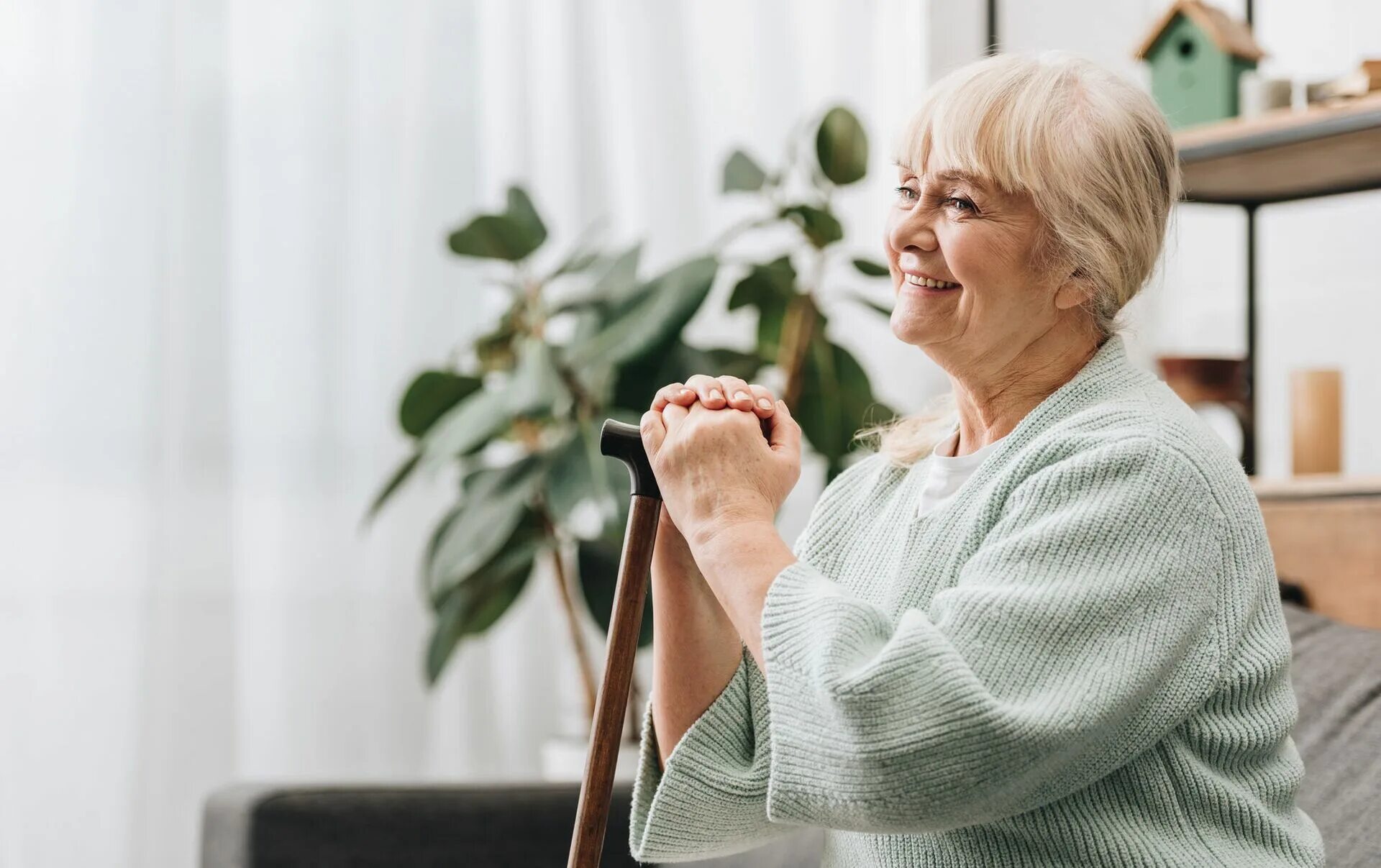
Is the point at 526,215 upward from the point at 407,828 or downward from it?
upward

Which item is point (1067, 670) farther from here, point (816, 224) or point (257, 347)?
point (257, 347)

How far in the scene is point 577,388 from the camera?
2.27 m

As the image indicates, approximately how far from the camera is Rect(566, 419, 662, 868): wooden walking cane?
3.75 ft

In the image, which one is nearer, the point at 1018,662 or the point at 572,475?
the point at 1018,662

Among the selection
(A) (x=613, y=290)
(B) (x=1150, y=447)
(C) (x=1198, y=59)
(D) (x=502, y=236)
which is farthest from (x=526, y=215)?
(B) (x=1150, y=447)

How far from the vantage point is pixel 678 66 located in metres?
2.86

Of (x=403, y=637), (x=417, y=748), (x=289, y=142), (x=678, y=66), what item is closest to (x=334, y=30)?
(x=289, y=142)

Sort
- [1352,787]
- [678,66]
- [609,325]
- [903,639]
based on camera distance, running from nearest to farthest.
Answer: [903,639] < [1352,787] < [609,325] < [678,66]

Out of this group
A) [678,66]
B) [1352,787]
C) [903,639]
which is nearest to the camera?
[903,639]

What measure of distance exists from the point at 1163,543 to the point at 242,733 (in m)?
1.89

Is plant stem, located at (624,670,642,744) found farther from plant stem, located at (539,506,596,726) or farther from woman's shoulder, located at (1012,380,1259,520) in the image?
woman's shoulder, located at (1012,380,1259,520)

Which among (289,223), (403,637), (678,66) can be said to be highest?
(678,66)

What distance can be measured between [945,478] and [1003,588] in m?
0.24

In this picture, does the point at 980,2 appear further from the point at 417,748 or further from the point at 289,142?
the point at 417,748
